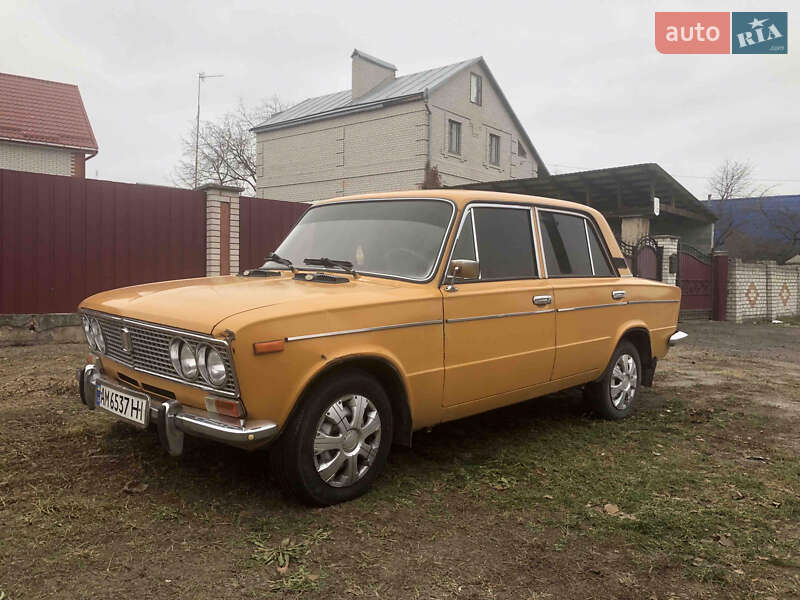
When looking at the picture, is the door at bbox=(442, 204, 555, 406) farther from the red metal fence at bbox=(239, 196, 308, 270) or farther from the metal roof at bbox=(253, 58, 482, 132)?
the metal roof at bbox=(253, 58, 482, 132)

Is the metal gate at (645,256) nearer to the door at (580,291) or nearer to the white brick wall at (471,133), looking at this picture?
the door at (580,291)

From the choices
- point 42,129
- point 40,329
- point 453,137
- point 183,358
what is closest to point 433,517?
point 183,358

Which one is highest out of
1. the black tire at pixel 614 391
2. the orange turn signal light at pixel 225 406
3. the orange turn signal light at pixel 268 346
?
the orange turn signal light at pixel 268 346

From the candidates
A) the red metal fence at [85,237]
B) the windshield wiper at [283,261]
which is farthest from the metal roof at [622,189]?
the windshield wiper at [283,261]

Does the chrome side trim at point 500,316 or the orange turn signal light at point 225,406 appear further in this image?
the chrome side trim at point 500,316

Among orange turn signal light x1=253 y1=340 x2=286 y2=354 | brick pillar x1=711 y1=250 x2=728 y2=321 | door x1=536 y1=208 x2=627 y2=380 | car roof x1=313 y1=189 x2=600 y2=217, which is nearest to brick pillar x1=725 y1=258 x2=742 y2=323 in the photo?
brick pillar x1=711 y1=250 x2=728 y2=321

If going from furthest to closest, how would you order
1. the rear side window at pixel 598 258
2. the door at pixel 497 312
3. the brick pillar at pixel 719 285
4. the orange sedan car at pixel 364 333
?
the brick pillar at pixel 719 285 → the rear side window at pixel 598 258 → the door at pixel 497 312 → the orange sedan car at pixel 364 333

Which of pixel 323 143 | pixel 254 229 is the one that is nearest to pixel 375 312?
pixel 254 229

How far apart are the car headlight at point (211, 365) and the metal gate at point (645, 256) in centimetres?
1313

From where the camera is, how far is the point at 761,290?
714 inches

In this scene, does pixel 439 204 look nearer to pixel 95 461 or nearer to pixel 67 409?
pixel 95 461

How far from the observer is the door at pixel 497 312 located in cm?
390

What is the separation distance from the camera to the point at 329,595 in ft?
8.37

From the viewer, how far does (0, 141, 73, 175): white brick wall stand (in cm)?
2111
